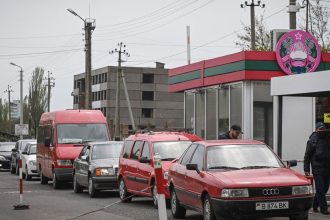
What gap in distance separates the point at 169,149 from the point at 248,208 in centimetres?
583

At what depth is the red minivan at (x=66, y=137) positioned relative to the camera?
82.5 feet

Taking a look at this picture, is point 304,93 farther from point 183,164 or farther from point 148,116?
point 148,116

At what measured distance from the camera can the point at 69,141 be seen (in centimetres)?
2586

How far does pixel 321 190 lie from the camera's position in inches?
588

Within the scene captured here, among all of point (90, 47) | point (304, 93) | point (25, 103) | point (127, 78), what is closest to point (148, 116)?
point (127, 78)

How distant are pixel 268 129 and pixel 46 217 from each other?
1199 centimetres

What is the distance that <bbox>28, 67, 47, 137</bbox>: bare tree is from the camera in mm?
98438

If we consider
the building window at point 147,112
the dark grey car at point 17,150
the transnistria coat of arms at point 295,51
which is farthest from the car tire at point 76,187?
the building window at point 147,112

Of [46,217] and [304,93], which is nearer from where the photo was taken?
[46,217]

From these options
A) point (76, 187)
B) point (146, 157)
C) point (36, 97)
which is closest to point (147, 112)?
point (36, 97)

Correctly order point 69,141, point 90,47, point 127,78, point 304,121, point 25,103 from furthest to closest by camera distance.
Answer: point 127,78, point 25,103, point 90,47, point 69,141, point 304,121

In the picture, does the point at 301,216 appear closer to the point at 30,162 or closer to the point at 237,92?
the point at 237,92

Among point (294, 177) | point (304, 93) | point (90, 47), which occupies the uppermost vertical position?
point (90, 47)

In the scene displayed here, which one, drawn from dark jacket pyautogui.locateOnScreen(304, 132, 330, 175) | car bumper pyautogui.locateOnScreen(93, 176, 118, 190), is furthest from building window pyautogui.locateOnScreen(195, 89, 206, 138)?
dark jacket pyautogui.locateOnScreen(304, 132, 330, 175)
